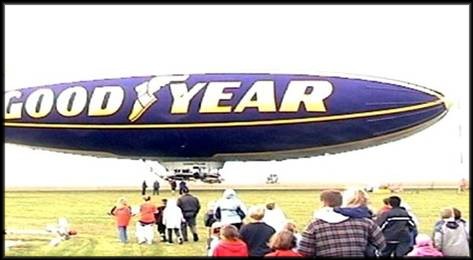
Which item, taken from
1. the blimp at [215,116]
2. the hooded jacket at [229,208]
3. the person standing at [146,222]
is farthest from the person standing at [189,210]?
the blimp at [215,116]

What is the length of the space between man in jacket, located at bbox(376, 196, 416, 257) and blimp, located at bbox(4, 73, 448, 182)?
42.3 feet

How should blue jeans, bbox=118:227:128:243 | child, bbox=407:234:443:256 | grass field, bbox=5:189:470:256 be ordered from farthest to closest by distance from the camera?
blue jeans, bbox=118:227:128:243 → grass field, bbox=5:189:470:256 → child, bbox=407:234:443:256

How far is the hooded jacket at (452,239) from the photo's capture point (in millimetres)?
10000

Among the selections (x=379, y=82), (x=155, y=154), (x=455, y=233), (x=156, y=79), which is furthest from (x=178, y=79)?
(x=455, y=233)

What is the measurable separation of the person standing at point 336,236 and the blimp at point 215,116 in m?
15.7

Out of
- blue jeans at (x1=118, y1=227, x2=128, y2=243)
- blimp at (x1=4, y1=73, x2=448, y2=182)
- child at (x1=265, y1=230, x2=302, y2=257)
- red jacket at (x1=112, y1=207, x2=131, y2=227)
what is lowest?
blue jeans at (x1=118, y1=227, x2=128, y2=243)

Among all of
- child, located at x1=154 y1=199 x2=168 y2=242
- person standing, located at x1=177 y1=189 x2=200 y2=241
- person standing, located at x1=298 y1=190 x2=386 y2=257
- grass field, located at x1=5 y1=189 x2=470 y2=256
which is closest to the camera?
person standing, located at x1=298 y1=190 x2=386 y2=257

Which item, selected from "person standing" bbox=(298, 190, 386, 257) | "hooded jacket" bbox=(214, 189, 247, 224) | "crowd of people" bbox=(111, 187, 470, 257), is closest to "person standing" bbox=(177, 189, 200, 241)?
"crowd of people" bbox=(111, 187, 470, 257)

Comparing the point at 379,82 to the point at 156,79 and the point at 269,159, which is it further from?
the point at 156,79

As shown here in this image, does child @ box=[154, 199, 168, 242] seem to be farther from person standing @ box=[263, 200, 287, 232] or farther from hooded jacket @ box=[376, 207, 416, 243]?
hooded jacket @ box=[376, 207, 416, 243]

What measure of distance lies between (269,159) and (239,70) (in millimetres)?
3322

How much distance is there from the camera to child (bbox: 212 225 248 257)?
767cm

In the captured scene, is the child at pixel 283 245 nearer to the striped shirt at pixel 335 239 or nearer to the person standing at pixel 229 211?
the striped shirt at pixel 335 239

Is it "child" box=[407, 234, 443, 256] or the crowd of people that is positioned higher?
the crowd of people
